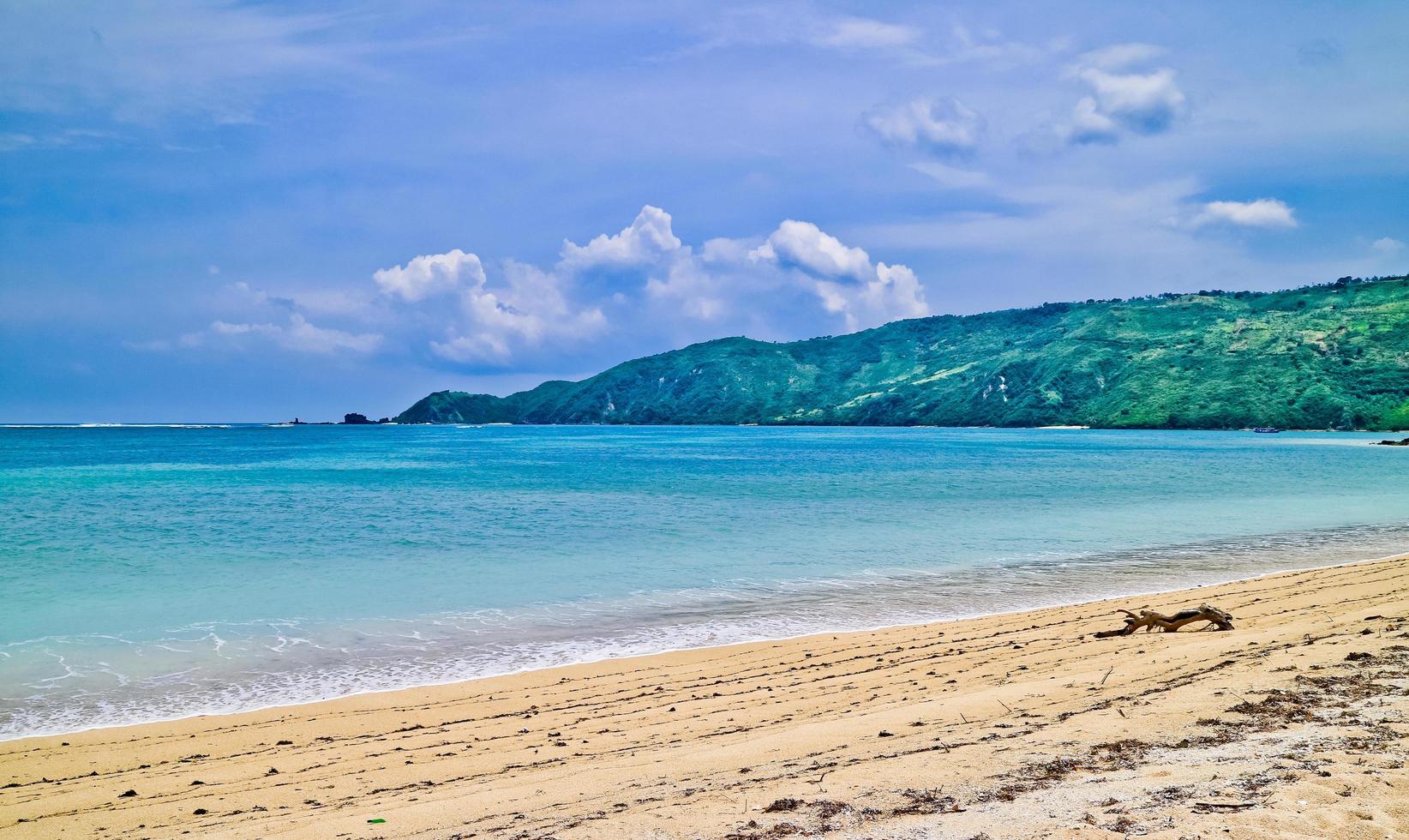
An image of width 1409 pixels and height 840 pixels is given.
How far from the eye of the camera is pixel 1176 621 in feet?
40.6

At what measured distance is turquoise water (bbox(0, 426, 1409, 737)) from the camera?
13.2 m

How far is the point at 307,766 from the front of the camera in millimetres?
8297

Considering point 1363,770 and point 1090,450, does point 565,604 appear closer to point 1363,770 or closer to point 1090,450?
point 1363,770

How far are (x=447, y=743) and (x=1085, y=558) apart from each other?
1870 cm

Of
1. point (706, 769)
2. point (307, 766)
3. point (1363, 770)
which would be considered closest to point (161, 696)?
point (307, 766)

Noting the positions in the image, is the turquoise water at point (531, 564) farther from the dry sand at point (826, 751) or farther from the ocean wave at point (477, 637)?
the dry sand at point (826, 751)

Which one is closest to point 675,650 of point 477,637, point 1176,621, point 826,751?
Result: point 477,637

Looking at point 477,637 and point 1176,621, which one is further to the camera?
point 477,637

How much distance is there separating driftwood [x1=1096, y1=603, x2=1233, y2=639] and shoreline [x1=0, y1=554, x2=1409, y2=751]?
256 cm

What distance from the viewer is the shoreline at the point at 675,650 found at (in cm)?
1029

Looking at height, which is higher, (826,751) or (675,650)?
(826,751)

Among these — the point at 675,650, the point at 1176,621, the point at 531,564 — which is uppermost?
the point at 1176,621

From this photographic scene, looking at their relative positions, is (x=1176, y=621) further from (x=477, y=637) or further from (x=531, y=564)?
(x=531, y=564)

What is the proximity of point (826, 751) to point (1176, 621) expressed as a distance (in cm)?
775
